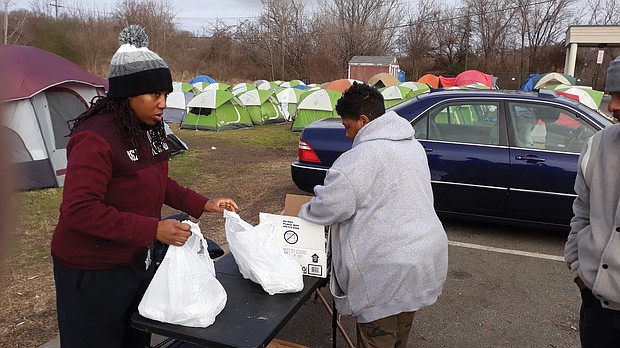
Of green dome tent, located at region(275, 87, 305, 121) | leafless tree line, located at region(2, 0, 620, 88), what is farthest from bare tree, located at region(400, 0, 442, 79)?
green dome tent, located at region(275, 87, 305, 121)

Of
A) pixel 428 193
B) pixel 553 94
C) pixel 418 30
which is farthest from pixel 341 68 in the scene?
pixel 428 193

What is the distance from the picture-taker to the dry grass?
2213 mm

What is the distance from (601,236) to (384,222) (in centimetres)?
87

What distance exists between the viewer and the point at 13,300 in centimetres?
367

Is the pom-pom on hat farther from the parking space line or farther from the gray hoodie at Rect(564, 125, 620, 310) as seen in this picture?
the parking space line

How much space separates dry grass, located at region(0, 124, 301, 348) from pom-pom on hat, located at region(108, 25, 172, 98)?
0.58 metres

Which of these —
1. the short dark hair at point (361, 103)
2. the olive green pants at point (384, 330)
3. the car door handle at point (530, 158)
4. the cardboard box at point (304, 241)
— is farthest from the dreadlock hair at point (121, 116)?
the car door handle at point (530, 158)

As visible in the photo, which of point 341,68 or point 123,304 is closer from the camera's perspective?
point 123,304

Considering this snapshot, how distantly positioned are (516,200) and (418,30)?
158ft

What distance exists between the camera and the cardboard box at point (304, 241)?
2.42 m

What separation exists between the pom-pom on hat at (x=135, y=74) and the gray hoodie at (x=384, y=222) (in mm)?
887

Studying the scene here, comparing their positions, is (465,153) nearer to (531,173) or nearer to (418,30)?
(531,173)

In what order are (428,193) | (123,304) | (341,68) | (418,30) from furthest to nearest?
(418,30)
(341,68)
(428,193)
(123,304)

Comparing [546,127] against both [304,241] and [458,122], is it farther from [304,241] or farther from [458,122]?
[304,241]
